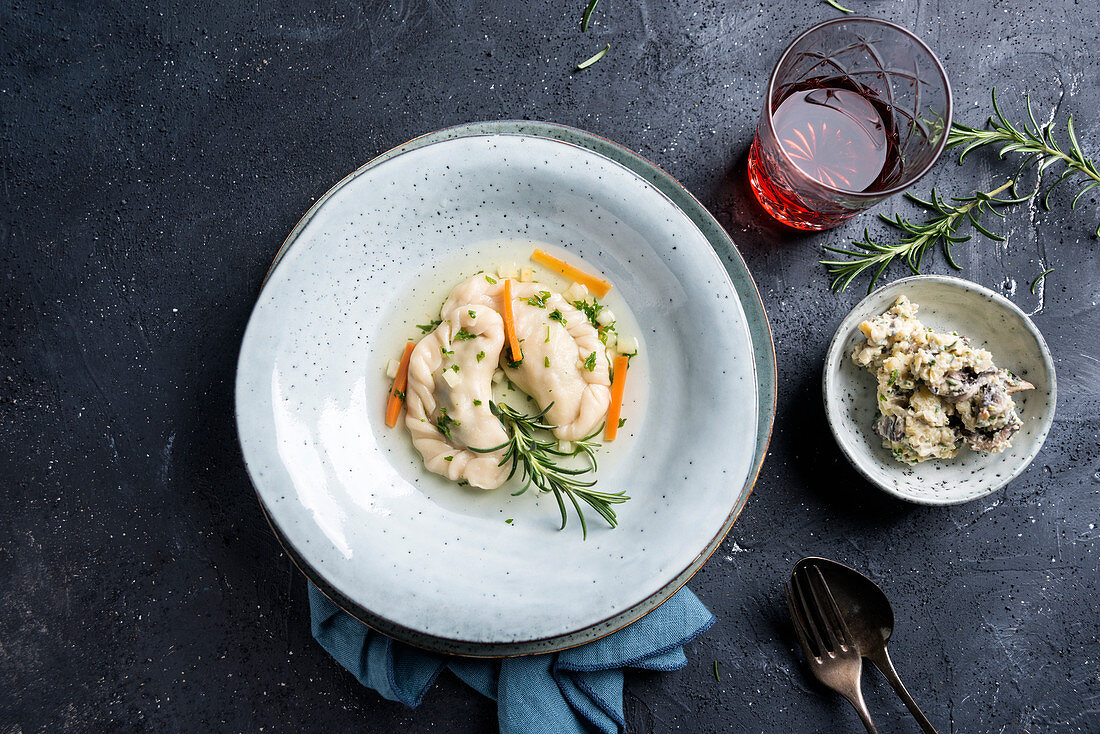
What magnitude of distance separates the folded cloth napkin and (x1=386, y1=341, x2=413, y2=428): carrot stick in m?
0.57

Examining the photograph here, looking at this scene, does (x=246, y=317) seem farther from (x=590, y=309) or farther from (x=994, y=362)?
(x=994, y=362)

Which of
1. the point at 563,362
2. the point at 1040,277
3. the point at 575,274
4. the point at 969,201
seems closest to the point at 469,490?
the point at 563,362

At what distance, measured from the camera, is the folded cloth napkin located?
1.83 meters

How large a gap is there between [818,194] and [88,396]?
229 cm

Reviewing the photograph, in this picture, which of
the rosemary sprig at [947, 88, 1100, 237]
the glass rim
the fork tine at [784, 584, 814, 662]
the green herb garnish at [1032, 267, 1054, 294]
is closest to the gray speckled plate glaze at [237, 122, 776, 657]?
the glass rim

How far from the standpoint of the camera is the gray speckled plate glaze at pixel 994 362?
72.6 inches

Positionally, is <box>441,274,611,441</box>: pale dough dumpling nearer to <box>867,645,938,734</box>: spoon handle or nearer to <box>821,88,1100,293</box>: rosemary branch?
<box>821,88,1100,293</box>: rosemary branch

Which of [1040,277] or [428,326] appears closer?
[428,326]

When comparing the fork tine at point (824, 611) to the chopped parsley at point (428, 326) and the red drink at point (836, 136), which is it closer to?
the red drink at point (836, 136)

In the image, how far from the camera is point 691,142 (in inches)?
79.9

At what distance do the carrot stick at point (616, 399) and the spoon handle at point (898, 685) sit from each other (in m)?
1.06

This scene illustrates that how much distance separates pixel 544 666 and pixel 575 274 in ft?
3.86

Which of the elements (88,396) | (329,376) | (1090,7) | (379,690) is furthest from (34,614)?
(1090,7)

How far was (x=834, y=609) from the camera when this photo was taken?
6.17 ft
